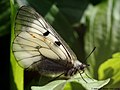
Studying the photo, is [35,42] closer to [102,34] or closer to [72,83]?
[72,83]

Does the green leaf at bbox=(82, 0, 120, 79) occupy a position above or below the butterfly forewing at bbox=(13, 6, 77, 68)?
below

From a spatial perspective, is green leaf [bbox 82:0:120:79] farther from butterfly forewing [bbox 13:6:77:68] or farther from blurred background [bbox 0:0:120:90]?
butterfly forewing [bbox 13:6:77:68]

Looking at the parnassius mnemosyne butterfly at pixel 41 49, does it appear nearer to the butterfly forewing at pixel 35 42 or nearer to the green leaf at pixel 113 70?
the butterfly forewing at pixel 35 42

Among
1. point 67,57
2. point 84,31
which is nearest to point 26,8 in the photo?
point 67,57

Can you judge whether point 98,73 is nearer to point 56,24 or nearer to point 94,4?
point 56,24

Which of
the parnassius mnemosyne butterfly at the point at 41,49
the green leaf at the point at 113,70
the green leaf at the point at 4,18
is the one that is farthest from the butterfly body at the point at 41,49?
the green leaf at the point at 4,18

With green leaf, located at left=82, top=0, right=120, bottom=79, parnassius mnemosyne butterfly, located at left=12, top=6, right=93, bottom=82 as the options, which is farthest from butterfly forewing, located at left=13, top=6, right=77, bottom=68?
green leaf, located at left=82, top=0, right=120, bottom=79

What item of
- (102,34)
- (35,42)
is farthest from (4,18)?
(102,34)
